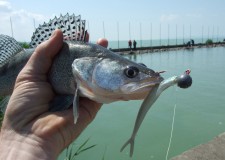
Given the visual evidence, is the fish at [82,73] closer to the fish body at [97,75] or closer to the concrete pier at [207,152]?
the fish body at [97,75]

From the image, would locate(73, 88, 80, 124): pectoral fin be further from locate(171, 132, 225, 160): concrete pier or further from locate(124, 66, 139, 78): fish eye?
locate(171, 132, 225, 160): concrete pier

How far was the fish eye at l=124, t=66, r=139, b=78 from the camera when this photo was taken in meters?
2.73

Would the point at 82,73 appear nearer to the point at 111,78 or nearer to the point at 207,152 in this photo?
the point at 111,78

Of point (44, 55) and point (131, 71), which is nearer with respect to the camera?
point (131, 71)

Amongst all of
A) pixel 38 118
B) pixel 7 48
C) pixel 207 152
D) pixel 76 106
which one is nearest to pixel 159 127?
pixel 207 152

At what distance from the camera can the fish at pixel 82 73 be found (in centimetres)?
265

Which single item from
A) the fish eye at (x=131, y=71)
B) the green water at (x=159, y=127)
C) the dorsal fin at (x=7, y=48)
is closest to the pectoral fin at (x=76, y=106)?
the fish eye at (x=131, y=71)

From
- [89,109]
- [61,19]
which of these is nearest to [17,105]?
[89,109]

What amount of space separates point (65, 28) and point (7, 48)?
0.85 m

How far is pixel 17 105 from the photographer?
3119mm

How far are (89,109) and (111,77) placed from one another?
62cm

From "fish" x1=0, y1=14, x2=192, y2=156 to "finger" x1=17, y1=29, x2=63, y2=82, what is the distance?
7cm

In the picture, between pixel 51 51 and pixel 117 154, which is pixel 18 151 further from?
pixel 117 154

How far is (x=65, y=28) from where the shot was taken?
3.65 metres
